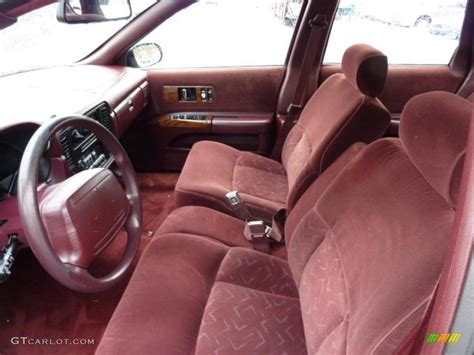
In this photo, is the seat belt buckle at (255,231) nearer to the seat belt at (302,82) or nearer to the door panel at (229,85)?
the seat belt at (302,82)

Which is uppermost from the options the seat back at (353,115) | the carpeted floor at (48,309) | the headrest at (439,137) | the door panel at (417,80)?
the headrest at (439,137)

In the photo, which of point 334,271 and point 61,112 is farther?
point 61,112

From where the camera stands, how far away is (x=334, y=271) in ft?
3.00

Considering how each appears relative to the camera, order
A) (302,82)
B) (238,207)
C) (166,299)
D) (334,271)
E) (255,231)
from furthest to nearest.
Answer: (302,82) < (238,207) < (255,231) < (166,299) < (334,271)

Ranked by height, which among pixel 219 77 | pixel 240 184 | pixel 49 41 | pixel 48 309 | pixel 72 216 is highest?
pixel 49 41

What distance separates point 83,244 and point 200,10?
163 centimetres

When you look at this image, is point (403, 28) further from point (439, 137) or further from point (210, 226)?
point (439, 137)

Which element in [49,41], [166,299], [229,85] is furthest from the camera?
[229,85]

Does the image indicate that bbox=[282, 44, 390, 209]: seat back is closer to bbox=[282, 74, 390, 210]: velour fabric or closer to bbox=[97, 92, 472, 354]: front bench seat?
bbox=[282, 74, 390, 210]: velour fabric

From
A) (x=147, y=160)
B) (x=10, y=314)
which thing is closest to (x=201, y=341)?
(x=10, y=314)

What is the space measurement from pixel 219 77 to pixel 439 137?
1756 millimetres

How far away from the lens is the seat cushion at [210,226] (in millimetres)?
1331

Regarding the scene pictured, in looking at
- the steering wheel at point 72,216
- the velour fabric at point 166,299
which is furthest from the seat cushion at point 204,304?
the steering wheel at point 72,216

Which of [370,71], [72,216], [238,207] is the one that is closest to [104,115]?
[238,207]
